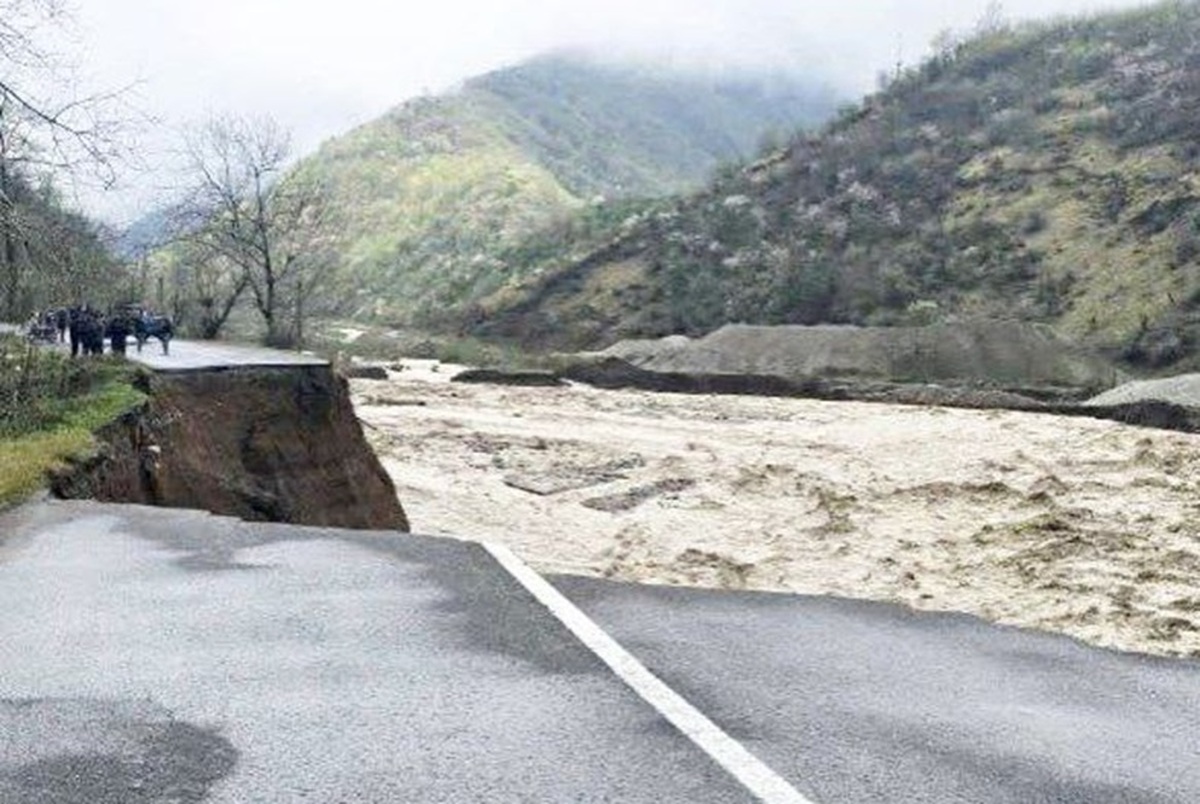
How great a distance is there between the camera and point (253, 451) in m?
14.4

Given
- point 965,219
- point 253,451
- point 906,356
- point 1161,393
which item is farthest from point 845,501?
point 965,219

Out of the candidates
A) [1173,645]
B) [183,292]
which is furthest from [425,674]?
[183,292]

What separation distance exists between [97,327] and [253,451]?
30.2ft

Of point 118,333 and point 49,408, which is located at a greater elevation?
point 118,333

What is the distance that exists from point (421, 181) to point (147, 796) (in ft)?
→ 448

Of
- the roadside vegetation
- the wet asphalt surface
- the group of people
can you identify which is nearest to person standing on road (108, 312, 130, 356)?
the group of people

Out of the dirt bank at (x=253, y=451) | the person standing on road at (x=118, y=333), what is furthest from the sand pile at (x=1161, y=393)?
the person standing on road at (x=118, y=333)

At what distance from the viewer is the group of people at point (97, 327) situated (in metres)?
21.0

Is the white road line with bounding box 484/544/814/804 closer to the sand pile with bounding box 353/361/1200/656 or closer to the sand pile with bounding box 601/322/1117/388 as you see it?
the sand pile with bounding box 353/361/1200/656

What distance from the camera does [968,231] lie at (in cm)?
6284

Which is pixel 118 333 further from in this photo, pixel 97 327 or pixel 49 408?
pixel 49 408

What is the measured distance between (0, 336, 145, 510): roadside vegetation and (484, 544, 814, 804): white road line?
478 centimetres

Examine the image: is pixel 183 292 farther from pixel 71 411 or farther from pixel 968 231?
pixel 71 411

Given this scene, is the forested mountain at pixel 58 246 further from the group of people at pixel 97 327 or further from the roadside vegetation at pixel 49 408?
the group of people at pixel 97 327
